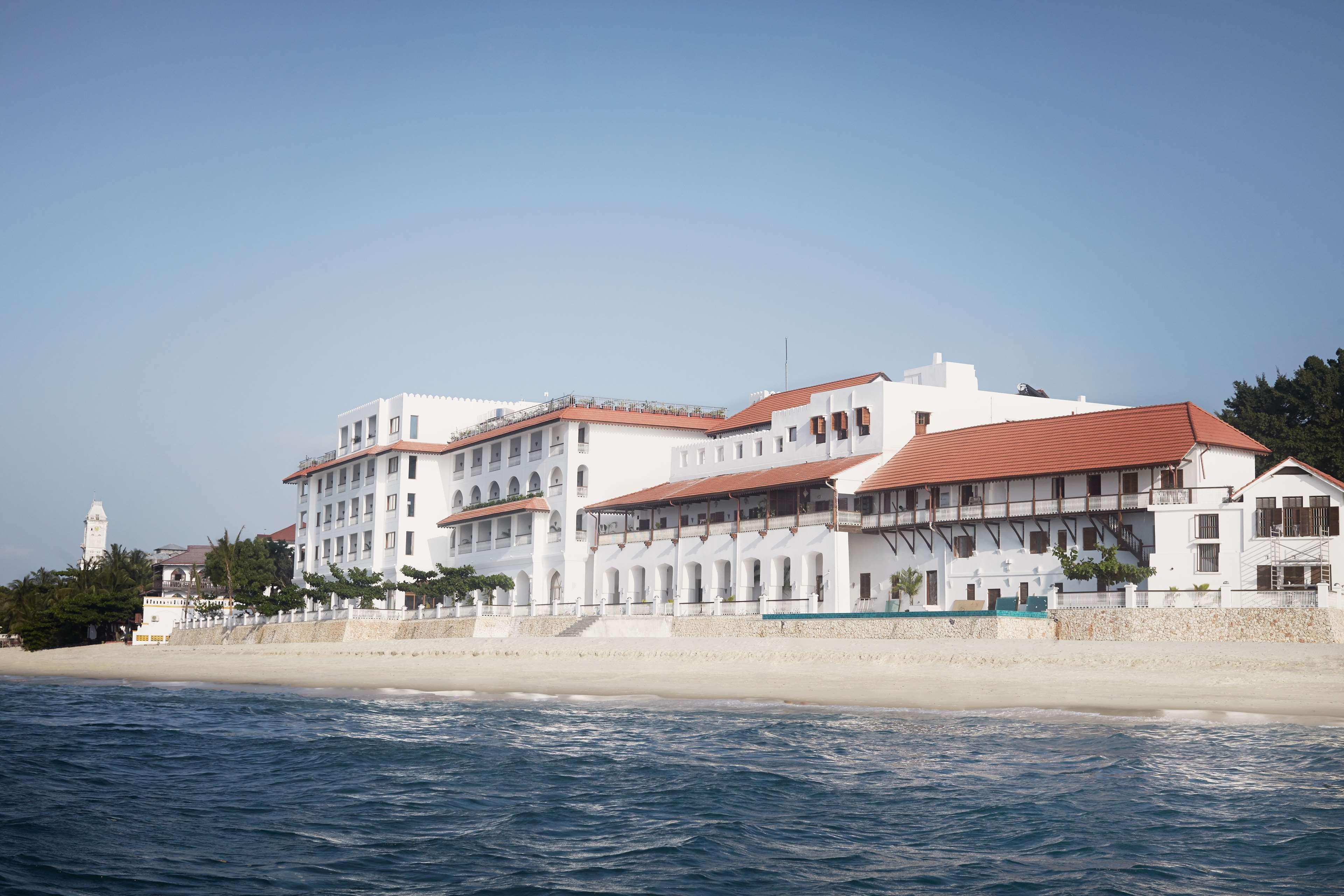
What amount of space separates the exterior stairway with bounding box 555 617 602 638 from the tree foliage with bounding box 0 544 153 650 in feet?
121

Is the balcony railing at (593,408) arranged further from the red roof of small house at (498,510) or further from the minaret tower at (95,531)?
the minaret tower at (95,531)

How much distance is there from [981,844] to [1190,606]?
25524 millimetres

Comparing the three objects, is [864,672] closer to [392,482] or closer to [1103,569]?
[1103,569]

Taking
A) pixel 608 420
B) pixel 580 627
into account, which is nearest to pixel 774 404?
pixel 608 420

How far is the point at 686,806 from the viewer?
58.8 feet

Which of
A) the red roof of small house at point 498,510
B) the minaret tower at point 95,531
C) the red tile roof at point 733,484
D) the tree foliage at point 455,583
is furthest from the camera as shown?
the minaret tower at point 95,531

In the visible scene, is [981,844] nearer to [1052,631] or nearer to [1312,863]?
[1312,863]

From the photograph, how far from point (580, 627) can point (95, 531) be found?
92.9 m

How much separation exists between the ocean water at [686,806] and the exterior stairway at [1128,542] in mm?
17343

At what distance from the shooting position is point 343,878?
43.9 ft

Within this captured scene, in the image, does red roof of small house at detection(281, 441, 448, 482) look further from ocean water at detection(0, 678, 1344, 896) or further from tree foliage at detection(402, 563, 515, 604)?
ocean water at detection(0, 678, 1344, 896)

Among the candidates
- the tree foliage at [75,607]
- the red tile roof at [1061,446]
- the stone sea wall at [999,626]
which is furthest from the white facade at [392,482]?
the red tile roof at [1061,446]

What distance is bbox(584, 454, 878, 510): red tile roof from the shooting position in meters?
53.8

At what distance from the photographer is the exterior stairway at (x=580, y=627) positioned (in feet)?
170
